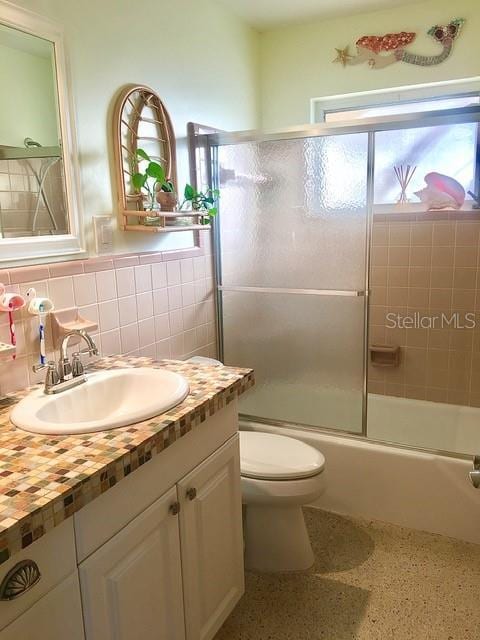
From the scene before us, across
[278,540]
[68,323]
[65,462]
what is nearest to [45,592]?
[65,462]

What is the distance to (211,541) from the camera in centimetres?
151

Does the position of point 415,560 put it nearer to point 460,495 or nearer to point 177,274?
point 460,495

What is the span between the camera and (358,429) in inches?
95.4

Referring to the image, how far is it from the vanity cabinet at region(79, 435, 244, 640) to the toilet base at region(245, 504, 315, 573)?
0.30 metres

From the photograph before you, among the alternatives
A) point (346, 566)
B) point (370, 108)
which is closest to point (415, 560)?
point (346, 566)

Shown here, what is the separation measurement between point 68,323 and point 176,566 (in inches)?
32.8

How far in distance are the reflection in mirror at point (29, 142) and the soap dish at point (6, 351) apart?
0.34m

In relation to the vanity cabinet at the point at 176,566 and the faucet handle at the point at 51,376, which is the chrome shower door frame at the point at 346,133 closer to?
the vanity cabinet at the point at 176,566

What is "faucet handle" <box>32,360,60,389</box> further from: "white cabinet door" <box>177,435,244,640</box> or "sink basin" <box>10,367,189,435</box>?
"white cabinet door" <box>177,435,244,640</box>

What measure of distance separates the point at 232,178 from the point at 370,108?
101cm

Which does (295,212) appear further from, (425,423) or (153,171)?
(425,423)

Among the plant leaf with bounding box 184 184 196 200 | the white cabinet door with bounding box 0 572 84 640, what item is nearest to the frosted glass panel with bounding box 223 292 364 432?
the plant leaf with bounding box 184 184 196 200

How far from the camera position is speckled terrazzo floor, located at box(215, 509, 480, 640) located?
5.60 ft

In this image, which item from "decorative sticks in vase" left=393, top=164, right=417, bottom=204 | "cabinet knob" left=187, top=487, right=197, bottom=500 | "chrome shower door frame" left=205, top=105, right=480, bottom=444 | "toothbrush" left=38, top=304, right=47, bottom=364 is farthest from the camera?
"decorative sticks in vase" left=393, top=164, right=417, bottom=204
